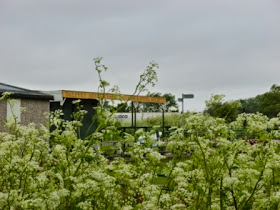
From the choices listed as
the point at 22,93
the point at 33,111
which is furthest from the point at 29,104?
the point at 22,93

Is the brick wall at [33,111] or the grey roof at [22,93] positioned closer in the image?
the grey roof at [22,93]

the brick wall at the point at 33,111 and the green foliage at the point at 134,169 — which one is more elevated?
the brick wall at the point at 33,111

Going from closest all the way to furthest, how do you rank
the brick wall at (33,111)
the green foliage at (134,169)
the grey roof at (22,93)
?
the green foliage at (134,169), the grey roof at (22,93), the brick wall at (33,111)

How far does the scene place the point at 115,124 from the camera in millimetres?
3904

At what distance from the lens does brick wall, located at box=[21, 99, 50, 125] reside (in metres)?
14.1

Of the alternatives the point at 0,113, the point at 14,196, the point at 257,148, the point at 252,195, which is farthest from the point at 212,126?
the point at 0,113

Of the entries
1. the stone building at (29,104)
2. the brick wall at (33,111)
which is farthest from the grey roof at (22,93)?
the brick wall at (33,111)

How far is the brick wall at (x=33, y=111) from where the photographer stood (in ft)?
46.2

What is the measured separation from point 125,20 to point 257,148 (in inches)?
118

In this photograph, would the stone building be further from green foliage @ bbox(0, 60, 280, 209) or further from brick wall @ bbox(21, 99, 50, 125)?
green foliage @ bbox(0, 60, 280, 209)

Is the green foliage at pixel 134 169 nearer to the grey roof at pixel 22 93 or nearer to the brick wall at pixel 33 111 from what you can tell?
the grey roof at pixel 22 93

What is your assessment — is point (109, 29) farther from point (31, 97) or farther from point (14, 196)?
point (31, 97)

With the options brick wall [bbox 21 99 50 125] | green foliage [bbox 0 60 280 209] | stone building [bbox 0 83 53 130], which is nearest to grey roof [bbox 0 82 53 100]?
stone building [bbox 0 83 53 130]

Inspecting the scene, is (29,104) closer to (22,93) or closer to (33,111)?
(33,111)
